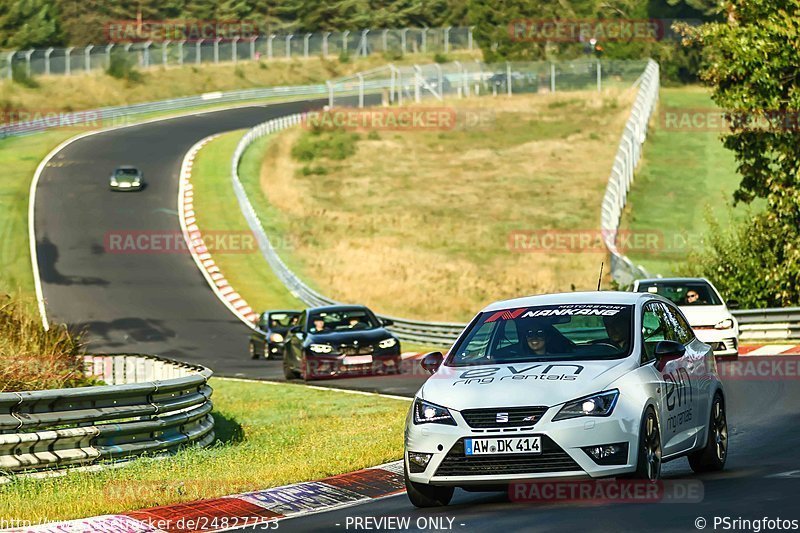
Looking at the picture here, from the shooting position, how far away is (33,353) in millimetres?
16688

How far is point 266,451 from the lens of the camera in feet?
47.0

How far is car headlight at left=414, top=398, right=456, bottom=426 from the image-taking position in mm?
9703

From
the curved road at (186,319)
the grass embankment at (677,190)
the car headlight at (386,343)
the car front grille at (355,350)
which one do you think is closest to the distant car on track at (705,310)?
the curved road at (186,319)

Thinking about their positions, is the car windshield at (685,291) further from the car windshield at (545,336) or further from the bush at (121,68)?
the bush at (121,68)

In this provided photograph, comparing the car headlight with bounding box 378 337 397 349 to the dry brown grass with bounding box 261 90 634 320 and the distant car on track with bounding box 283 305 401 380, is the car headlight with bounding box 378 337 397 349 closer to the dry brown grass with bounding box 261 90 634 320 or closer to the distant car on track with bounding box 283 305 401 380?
the distant car on track with bounding box 283 305 401 380

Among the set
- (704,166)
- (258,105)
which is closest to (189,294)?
(704,166)

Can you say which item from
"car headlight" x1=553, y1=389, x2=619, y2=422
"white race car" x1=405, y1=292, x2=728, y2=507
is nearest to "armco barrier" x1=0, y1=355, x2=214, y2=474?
"white race car" x1=405, y1=292, x2=728, y2=507

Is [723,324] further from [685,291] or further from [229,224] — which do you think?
[229,224]

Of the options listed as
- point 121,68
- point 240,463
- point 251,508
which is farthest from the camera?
point 121,68

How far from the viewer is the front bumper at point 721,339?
78.5 feet

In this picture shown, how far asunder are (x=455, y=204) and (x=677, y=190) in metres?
8.95

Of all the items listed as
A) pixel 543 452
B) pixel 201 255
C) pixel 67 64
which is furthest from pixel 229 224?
pixel 543 452

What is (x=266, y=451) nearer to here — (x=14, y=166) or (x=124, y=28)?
(x=14, y=166)

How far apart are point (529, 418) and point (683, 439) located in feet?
6.50
